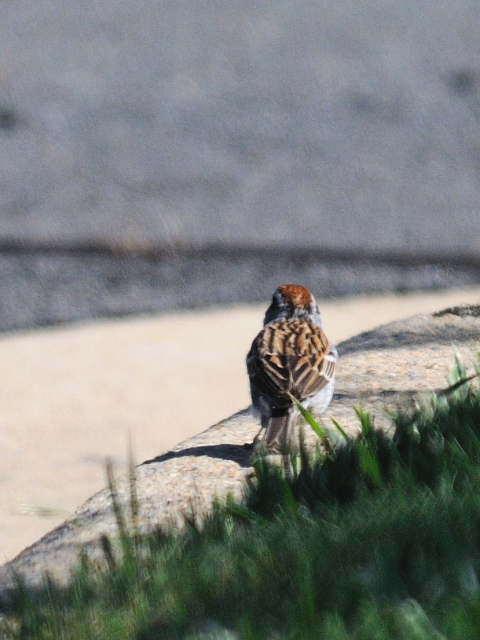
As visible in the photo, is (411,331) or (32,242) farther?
(32,242)

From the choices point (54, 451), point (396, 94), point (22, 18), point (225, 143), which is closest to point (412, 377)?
point (54, 451)

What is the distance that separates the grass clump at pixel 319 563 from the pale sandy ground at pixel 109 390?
194 centimetres

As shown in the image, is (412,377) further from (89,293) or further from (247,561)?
(89,293)

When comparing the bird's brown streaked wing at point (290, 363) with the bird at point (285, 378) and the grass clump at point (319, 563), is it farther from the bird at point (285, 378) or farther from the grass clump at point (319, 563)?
the grass clump at point (319, 563)

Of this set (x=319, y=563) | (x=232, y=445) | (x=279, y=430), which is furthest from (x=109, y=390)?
(x=319, y=563)

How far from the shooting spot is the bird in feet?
15.8

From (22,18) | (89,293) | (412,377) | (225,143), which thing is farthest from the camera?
(22,18)

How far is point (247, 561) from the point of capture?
134 inches

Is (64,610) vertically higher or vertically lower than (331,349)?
lower

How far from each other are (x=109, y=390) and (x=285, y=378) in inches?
110

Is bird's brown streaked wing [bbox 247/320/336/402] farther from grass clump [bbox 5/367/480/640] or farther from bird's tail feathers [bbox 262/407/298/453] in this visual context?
grass clump [bbox 5/367/480/640]

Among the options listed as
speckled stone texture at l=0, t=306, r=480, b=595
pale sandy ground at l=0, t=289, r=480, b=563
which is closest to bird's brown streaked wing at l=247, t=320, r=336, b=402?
speckled stone texture at l=0, t=306, r=480, b=595

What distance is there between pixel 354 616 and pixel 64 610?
93 centimetres

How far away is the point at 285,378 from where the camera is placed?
16.3ft
